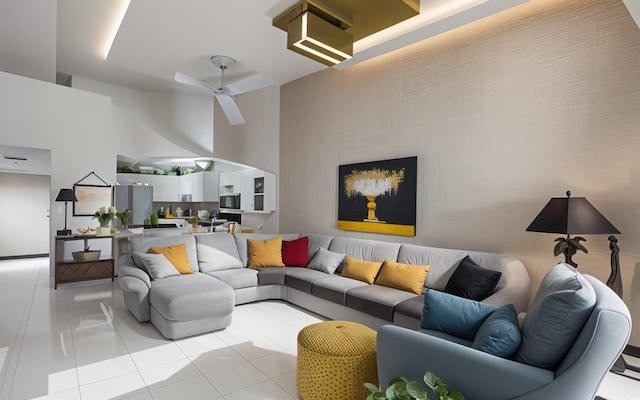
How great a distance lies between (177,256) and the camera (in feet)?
13.8

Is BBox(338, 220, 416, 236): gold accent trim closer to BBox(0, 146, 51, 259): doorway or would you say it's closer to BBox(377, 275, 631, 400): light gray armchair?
BBox(377, 275, 631, 400): light gray armchair

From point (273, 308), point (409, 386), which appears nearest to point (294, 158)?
point (273, 308)

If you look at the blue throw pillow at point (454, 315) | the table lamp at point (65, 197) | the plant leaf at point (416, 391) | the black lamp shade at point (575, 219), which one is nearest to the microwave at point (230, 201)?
the table lamp at point (65, 197)

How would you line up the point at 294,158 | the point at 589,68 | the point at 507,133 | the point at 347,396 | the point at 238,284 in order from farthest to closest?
the point at 294,158 < the point at 238,284 < the point at 507,133 < the point at 589,68 < the point at 347,396

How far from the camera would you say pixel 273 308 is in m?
4.27

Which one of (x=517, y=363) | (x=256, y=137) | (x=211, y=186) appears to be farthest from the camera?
(x=211, y=186)

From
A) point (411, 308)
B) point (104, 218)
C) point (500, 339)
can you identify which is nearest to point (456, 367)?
point (500, 339)

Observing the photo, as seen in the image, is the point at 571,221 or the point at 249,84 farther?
the point at 249,84

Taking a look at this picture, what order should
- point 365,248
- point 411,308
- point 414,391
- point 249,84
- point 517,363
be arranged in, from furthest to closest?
point 249,84 → point 365,248 → point 411,308 → point 517,363 → point 414,391

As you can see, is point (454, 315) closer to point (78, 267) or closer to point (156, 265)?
point (156, 265)

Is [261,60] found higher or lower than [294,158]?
higher

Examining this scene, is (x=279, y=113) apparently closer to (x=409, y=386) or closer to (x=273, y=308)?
(x=273, y=308)

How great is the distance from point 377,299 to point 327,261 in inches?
51.2

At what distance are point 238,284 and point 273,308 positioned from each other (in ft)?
1.73
